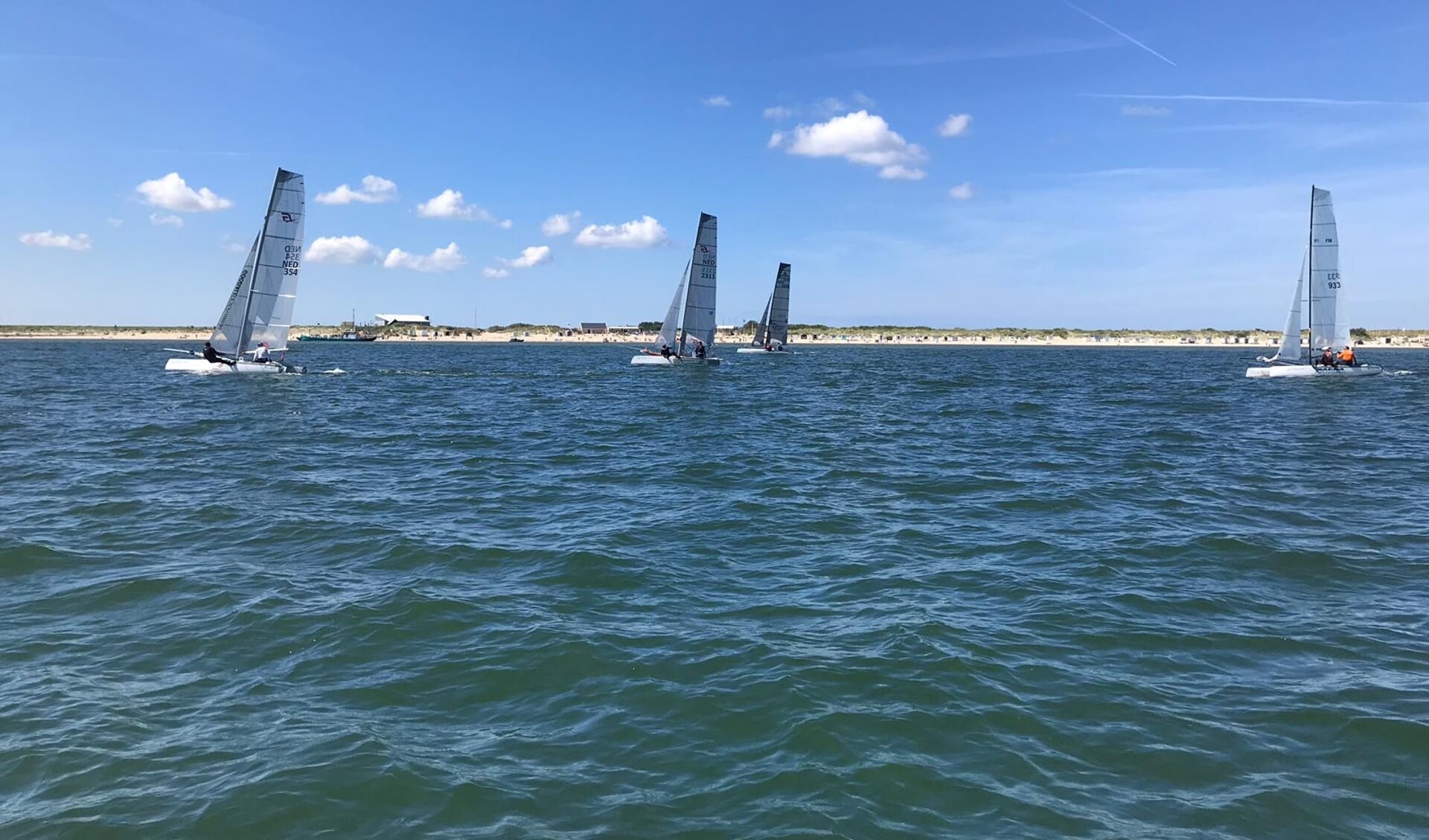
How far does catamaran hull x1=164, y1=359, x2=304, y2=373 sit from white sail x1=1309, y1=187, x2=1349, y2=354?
62.3 metres

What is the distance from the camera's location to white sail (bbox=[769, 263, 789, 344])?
92.1 m

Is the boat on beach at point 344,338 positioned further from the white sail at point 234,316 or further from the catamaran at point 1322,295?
the catamaran at point 1322,295

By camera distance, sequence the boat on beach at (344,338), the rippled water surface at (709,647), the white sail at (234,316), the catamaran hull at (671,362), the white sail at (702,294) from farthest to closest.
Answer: the boat on beach at (344,338), the catamaran hull at (671,362), the white sail at (702,294), the white sail at (234,316), the rippled water surface at (709,647)

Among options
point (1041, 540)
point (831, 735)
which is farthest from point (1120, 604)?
point (831, 735)

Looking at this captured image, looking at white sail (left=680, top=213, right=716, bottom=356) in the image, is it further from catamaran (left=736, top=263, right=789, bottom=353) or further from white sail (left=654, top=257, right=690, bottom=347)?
catamaran (left=736, top=263, right=789, bottom=353)

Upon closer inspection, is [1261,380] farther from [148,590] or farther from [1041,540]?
[148,590]

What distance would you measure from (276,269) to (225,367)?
6.50 m

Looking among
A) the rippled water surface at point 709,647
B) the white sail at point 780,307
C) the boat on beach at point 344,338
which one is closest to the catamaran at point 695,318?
the white sail at point 780,307

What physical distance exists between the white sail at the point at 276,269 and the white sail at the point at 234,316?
166mm

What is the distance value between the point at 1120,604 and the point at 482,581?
27.2 feet

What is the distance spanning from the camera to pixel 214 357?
46.2 meters

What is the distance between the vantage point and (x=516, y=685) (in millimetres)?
7723

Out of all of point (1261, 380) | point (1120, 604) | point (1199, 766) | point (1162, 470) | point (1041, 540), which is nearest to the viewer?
point (1199, 766)

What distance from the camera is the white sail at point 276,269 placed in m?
44.7
